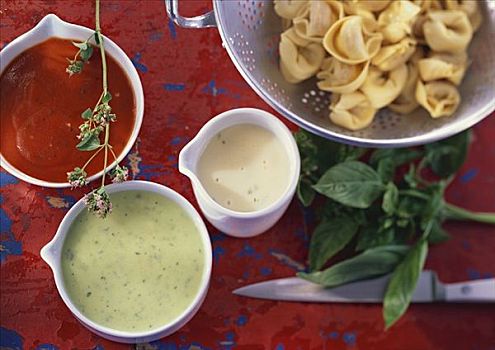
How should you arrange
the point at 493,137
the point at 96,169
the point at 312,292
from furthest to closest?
1. the point at 493,137
2. the point at 312,292
3. the point at 96,169

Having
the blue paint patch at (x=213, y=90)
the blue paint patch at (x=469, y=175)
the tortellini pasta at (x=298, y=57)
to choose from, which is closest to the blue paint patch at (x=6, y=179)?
the blue paint patch at (x=213, y=90)

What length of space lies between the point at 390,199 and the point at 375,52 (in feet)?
0.54

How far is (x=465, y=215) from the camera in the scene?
3.11 feet

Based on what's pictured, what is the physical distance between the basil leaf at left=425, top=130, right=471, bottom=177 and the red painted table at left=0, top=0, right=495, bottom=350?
0.04 meters

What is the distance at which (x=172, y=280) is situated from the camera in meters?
0.75

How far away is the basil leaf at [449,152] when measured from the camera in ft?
3.07

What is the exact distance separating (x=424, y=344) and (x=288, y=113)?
0.32m

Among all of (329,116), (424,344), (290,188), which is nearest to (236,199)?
(290,188)

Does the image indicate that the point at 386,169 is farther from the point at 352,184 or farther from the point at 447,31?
the point at 447,31

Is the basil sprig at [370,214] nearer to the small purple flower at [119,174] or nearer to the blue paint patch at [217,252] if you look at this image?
the blue paint patch at [217,252]

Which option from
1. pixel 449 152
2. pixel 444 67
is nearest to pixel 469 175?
pixel 449 152

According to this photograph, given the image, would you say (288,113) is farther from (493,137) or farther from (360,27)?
(493,137)

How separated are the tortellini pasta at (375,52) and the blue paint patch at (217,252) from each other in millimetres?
192

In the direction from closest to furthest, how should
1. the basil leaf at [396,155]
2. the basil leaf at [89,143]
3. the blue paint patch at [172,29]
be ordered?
the basil leaf at [89,143] < the blue paint patch at [172,29] < the basil leaf at [396,155]
